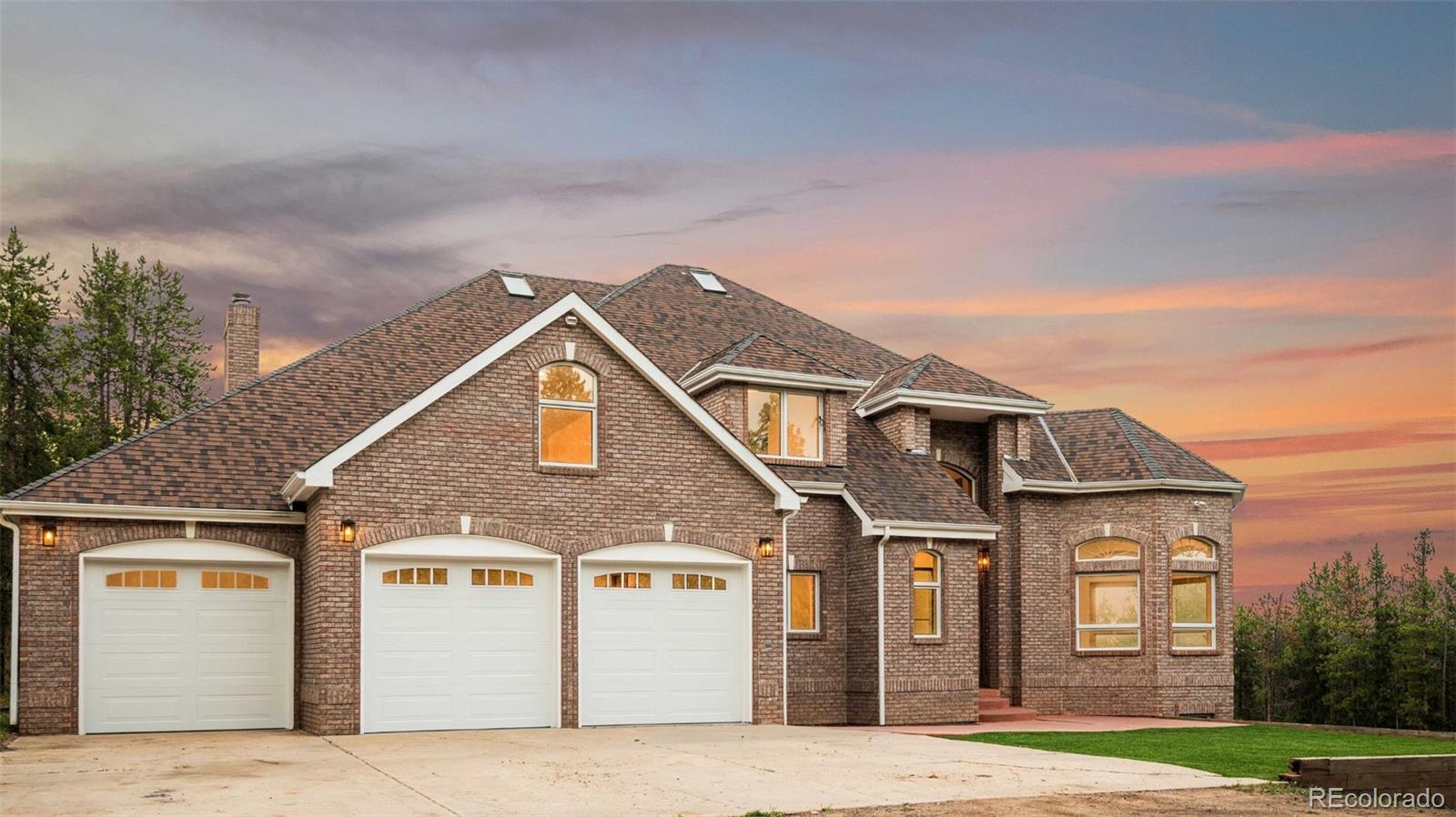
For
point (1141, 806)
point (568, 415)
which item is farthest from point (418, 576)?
point (1141, 806)

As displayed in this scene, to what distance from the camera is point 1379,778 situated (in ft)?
37.9

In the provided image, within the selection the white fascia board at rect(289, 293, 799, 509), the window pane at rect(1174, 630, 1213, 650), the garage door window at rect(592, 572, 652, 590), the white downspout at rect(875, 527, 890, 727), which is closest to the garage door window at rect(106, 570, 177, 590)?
the white fascia board at rect(289, 293, 799, 509)

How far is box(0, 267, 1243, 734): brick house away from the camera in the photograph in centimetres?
1748

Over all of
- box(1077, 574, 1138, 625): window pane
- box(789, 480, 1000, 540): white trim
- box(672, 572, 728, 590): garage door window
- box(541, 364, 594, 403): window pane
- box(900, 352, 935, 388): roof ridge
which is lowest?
box(1077, 574, 1138, 625): window pane

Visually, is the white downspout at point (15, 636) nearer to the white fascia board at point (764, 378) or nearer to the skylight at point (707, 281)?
the white fascia board at point (764, 378)

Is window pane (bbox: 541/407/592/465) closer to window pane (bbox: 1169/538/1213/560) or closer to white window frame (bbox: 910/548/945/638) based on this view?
white window frame (bbox: 910/548/945/638)

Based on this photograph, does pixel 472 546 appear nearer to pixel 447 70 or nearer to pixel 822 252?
pixel 447 70

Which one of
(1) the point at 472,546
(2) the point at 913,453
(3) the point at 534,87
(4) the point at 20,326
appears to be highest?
(3) the point at 534,87

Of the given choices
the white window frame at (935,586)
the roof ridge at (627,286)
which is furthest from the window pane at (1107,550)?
the roof ridge at (627,286)

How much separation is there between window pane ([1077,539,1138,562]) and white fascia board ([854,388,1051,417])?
2.79 metres

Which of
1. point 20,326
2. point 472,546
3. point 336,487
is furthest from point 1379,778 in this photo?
point 20,326

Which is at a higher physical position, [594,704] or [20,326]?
[20,326]

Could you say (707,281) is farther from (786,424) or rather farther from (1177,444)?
(1177,444)

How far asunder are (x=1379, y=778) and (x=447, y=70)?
17805mm
